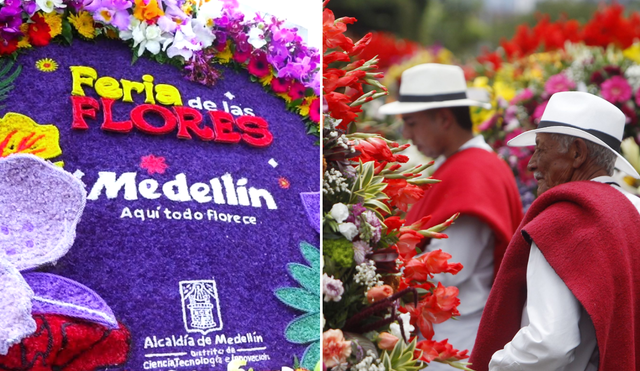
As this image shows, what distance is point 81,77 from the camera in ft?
5.23

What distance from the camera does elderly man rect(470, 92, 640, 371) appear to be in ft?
6.67

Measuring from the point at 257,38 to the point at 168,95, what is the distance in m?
0.31

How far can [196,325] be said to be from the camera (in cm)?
156

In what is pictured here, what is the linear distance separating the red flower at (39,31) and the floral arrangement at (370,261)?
0.73 meters

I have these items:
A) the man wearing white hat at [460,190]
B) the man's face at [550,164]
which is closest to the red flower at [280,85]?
the man's face at [550,164]

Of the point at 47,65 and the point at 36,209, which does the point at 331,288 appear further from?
the point at 47,65

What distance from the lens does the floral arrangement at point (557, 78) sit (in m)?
4.46

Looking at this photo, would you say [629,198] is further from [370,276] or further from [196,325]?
[196,325]

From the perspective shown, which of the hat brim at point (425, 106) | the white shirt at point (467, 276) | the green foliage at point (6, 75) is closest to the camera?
the green foliage at point (6, 75)

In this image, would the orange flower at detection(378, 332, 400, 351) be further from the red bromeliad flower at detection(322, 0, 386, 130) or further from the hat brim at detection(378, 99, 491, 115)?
the hat brim at detection(378, 99, 491, 115)

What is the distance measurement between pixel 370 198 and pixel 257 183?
36 cm

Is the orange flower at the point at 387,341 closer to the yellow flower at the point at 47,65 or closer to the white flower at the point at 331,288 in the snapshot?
the white flower at the point at 331,288

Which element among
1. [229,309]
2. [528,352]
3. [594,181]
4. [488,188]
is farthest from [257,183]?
[488,188]

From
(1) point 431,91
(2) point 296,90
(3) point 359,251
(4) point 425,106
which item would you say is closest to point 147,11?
(2) point 296,90
